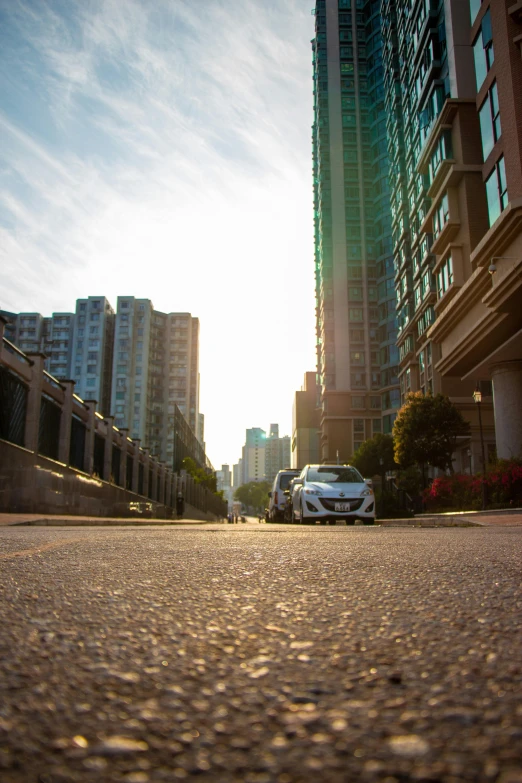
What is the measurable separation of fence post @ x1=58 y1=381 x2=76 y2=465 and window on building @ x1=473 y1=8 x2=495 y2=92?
20949 millimetres

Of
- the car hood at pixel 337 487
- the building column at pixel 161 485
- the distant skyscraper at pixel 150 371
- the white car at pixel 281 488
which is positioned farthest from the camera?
the distant skyscraper at pixel 150 371

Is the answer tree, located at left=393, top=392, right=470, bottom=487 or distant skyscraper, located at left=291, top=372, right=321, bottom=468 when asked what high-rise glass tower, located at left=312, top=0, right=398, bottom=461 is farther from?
tree, located at left=393, top=392, right=470, bottom=487

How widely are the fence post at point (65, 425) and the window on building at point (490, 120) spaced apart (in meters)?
19.9

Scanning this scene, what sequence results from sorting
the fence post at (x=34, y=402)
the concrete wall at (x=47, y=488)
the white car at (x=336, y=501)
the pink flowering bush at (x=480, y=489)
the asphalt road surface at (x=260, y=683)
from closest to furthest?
the asphalt road surface at (x=260, y=683) → the concrete wall at (x=47, y=488) → the fence post at (x=34, y=402) → the white car at (x=336, y=501) → the pink flowering bush at (x=480, y=489)

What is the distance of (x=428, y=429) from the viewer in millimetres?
34438

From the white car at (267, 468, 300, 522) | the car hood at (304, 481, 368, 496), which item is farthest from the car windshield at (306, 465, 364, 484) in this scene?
the white car at (267, 468, 300, 522)

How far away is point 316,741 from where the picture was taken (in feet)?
2.40

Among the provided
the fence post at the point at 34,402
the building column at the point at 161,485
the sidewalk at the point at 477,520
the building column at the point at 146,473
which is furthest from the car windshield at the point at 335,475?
the building column at the point at 161,485

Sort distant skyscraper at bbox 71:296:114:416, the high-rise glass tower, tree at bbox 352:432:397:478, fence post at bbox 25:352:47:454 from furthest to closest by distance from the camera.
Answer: distant skyscraper at bbox 71:296:114:416 → the high-rise glass tower → tree at bbox 352:432:397:478 → fence post at bbox 25:352:47:454

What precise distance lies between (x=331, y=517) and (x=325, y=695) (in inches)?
587

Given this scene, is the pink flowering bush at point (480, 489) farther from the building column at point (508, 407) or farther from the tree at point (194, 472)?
the tree at point (194, 472)

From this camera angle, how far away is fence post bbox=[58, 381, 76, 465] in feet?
54.8

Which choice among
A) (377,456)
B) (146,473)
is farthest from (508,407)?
(377,456)

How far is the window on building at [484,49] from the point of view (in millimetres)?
25047
